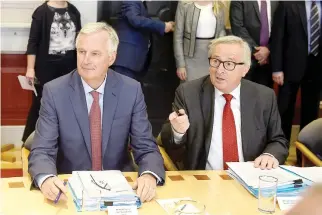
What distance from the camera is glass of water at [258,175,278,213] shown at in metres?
1.79

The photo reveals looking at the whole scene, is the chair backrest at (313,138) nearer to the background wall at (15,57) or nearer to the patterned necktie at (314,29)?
the patterned necktie at (314,29)

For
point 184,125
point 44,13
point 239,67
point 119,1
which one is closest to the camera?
point 184,125

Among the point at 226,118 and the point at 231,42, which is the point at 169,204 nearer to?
the point at 226,118

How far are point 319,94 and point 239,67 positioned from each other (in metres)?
1.88

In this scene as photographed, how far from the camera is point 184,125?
7.25ft

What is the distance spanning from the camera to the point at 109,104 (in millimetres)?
2295

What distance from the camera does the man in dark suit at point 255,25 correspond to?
3844 millimetres

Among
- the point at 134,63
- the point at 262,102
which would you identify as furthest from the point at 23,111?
the point at 262,102

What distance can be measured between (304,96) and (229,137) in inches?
77.6

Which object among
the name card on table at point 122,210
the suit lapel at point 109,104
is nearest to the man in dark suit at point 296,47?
the suit lapel at point 109,104

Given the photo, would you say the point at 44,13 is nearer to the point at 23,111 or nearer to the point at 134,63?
the point at 134,63

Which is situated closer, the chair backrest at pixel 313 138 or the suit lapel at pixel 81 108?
the suit lapel at pixel 81 108

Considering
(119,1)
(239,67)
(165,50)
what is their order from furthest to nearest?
(165,50) < (119,1) < (239,67)

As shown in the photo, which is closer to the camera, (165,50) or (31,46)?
(31,46)
